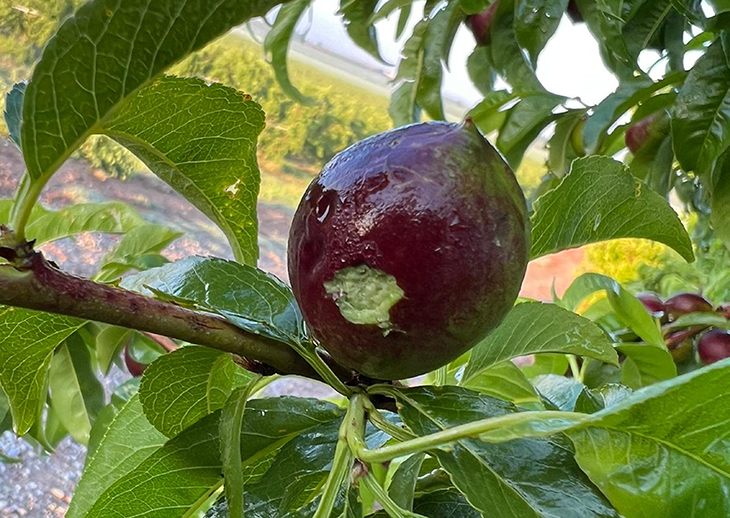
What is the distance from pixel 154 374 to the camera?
1.16 ft

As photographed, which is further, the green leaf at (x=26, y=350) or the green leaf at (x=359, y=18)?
the green leaf at (x=359, y=18)

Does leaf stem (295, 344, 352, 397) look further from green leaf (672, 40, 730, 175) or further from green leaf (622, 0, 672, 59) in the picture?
green leaf (622, 0, 672, 59)

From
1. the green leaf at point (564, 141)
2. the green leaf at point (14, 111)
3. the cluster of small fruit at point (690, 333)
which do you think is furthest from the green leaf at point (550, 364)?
the green leaf at point (14, 111)

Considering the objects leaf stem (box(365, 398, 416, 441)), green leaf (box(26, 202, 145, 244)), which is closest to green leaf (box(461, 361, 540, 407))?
leaf stem (box(365, 398, 416, 441))

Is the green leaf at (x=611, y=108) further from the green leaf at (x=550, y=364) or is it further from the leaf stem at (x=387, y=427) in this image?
the leaf stem at (x=387, y=427)

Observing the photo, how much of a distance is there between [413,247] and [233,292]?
4.0 inches

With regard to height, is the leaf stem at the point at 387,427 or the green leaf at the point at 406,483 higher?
the leaf stem at the point at 387,427

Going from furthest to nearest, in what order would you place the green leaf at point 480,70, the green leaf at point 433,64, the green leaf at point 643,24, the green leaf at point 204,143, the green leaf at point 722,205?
1. the green leaf at point 480,70
2. the green leaf at point 433,64
3. the green leaf at point 643,24
4. the green leaf at point 722,205
5. the green leaf at point 204,143

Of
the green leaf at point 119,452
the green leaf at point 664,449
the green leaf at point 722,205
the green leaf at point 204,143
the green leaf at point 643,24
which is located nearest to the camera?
the green leaf at point 664,449

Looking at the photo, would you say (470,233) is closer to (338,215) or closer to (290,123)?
(338,215)

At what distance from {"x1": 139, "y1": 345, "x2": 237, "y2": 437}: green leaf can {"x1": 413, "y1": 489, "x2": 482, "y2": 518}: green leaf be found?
12 cm

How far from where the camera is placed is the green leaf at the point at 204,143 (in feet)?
1.05

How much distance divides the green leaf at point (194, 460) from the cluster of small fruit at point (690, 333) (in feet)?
1.32

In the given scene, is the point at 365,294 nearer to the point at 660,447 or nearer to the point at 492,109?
the point at 660,447
